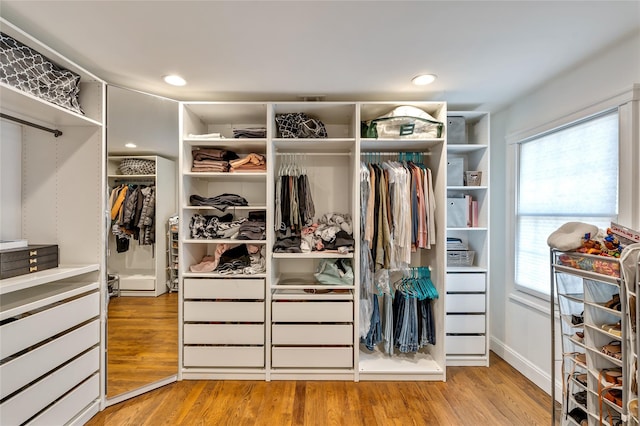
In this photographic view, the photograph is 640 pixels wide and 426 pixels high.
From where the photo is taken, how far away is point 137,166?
2.06 m

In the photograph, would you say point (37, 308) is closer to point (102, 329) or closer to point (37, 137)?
point (102, 329)

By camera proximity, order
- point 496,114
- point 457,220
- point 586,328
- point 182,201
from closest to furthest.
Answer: point 586,328
point 182,201
point 457,220
point 496,114

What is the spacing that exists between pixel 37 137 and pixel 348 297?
243cm

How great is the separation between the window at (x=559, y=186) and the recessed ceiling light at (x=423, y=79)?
1032 mm

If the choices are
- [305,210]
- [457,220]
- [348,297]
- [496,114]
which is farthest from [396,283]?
[496,114]

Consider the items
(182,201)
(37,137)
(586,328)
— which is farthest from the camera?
(182,201)

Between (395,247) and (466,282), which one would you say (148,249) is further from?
(466,282)

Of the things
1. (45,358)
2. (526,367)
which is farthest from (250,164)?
(526,367)

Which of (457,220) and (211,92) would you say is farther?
(457,220)

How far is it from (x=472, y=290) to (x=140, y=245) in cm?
273

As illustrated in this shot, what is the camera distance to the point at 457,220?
2486mm

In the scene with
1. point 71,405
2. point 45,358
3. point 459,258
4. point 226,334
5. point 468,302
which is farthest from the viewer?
point 459,258

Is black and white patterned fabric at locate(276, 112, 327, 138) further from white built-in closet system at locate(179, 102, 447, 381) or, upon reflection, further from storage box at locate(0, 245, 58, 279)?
storage box at locate(0, 245, 58, 279)

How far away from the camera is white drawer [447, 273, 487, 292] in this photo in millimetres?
2455
